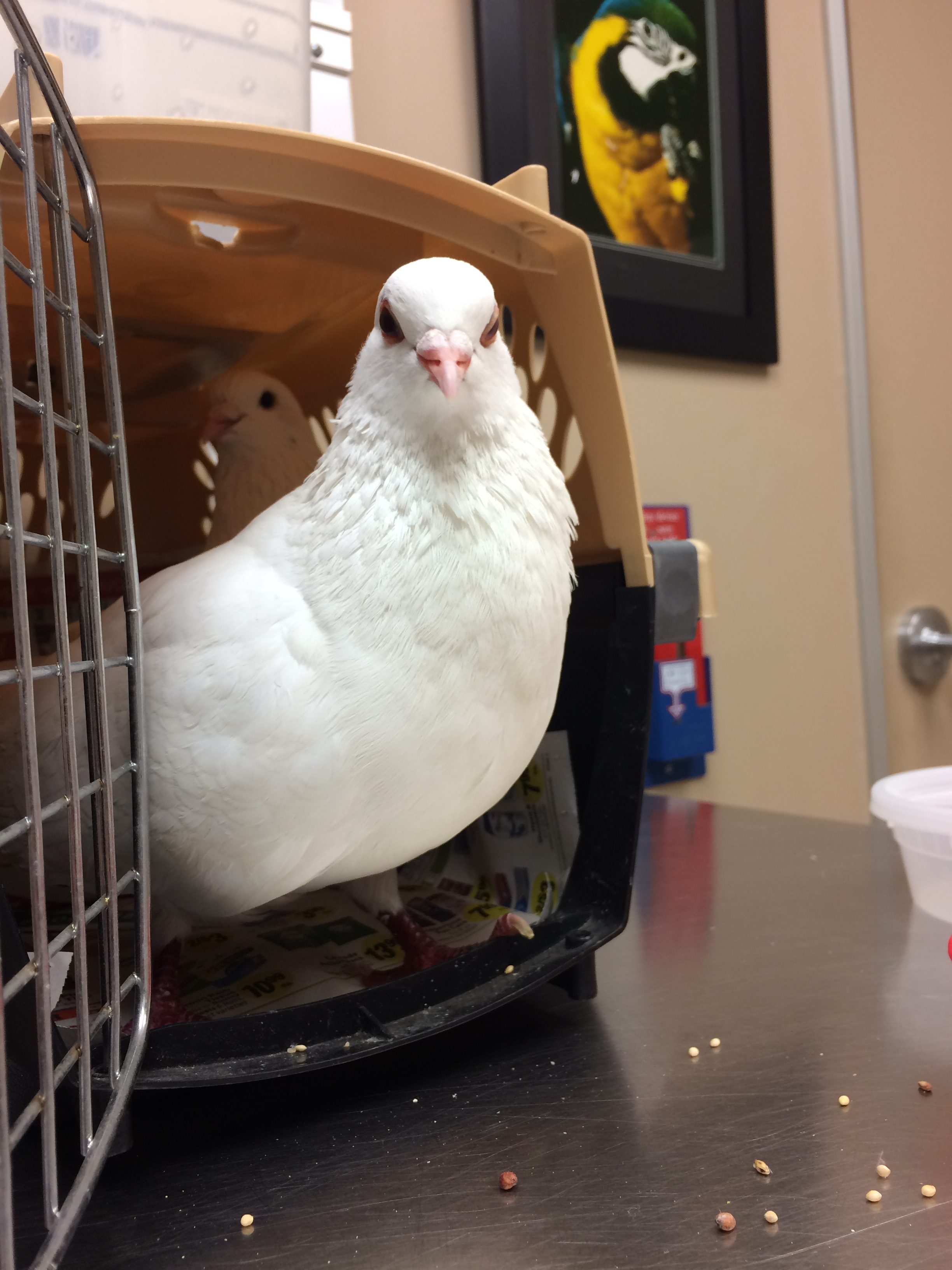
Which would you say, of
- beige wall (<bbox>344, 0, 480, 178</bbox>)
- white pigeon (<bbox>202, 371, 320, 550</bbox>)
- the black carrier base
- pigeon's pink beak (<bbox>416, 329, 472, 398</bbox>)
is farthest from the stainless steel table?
beige wall (<bbox>344, 0, 480, 178</bbox>)

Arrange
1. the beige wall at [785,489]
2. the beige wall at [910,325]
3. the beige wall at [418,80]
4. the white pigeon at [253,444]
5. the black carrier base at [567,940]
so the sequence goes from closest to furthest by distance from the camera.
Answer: the black carrier base at [567,940], the white pigeon at [253,444], the beige wall at [418,80], the beige wall at [785,489], the beige wall at [910,325]

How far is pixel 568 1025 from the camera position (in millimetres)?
675

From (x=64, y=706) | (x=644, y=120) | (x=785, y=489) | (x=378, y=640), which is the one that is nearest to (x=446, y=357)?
(x=378, y=640)

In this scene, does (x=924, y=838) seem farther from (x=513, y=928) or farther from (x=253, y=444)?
(x=253, y=444)

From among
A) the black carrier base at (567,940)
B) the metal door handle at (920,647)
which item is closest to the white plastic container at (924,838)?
the black carrier base at (567,940)

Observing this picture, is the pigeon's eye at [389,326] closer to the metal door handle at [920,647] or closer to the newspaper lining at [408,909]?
the newspaper lining at [408,909]

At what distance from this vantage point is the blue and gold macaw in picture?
1.47 meters

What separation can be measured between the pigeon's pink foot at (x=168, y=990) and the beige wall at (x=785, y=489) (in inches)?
44.9

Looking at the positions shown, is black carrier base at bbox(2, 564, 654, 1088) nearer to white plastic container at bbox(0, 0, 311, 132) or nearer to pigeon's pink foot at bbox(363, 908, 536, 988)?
pigeon's pink foot at bbox(363, 908, 536, 988)

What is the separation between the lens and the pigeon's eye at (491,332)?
0.62 metres

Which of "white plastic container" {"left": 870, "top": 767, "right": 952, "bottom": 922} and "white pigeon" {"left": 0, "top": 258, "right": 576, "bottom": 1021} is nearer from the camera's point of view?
"white pigeon" {"left": 0, "top": 258, "right": 576, "bottom": 1021}

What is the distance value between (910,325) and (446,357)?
5.96 feet

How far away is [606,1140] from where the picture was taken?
1.74ft

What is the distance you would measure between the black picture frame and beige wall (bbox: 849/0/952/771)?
1.16 ft
